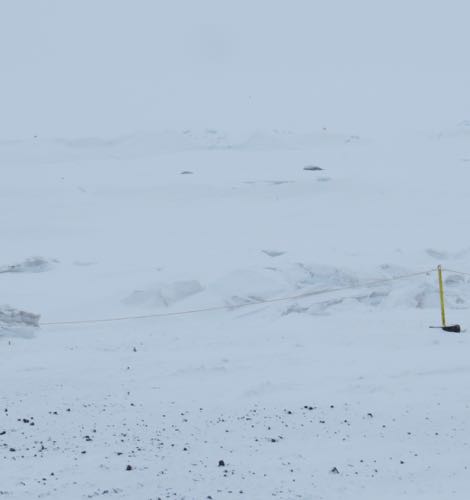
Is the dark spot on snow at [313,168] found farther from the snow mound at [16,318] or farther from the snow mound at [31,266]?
the snow mound at [16,318]

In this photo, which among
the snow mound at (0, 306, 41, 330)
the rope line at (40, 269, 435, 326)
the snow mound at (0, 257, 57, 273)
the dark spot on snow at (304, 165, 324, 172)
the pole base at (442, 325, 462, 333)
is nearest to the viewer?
the pole base at (442, 325, 462, 333)

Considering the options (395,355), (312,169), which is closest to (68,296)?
(395,355)

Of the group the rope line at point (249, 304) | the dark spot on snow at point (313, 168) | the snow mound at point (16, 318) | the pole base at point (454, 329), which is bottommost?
the dark spot on snow at point (313, 168)

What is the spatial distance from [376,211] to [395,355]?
1206 cm

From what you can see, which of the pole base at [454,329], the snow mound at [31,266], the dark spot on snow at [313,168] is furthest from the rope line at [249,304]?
the dark spot on snow at [313,168]

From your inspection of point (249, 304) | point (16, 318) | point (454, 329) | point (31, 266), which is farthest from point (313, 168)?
point (16, 318)

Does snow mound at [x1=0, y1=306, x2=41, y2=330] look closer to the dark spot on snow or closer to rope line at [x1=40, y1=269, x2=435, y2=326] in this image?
rope line at [x1=40, y1=269, x2=435, y2=326]

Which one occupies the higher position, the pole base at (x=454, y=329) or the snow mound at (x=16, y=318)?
the snow mound at (x=16, y=318)

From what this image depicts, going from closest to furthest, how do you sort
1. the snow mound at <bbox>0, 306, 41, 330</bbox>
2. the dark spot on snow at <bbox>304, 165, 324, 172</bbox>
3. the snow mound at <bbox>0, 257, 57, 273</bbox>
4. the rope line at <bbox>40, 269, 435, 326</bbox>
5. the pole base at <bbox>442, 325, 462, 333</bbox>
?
the pole base at <bbox>442, 325, 462, 333</bbox> → the snow mound at <bbox>0, 306, 41, 330</bbox> → the rope line at <bbox>40, 269, 435, 326</bbox> → the snow mound at <bbox>0, 257, 57, 273</bbox> → the dark spot on snow at <bbox>304, 165, 324, 172</bbox>

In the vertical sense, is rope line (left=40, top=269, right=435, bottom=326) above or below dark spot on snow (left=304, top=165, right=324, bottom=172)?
above

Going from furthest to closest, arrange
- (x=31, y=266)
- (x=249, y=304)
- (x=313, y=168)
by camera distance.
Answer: (x=313, y=168)
(x=31, y=266)
(x=249, y=304)

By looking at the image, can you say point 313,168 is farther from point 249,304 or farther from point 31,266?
point 249,304

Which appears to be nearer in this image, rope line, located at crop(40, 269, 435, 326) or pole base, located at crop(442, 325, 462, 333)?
pole base, located at crop(442, 325, 462, 333)

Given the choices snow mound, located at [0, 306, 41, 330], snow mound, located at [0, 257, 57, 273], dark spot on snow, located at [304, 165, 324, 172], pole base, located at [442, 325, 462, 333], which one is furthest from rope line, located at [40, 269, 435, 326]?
dark spot on snow, located at [304, 165, 324, 172]
